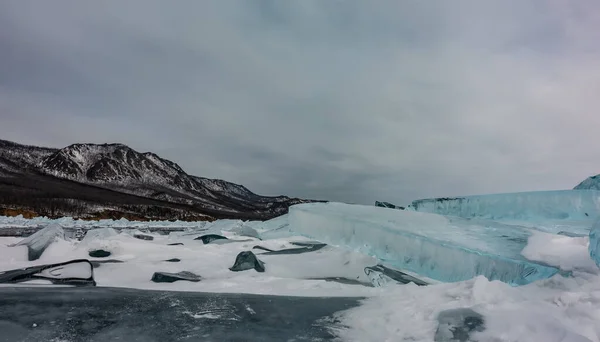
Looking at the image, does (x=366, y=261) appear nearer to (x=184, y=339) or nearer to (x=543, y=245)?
(x=543, y=245)

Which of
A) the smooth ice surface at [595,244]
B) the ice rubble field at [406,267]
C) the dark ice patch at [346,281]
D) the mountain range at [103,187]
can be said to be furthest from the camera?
the mountain range at [103,187]

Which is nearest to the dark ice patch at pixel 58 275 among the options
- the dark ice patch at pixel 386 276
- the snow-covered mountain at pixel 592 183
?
the dark ice patch at pixel 386 276

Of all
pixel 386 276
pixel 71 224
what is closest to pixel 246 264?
pixel 386 276

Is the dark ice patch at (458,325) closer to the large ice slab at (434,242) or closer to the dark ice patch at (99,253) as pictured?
the large ice slab at (434,242)

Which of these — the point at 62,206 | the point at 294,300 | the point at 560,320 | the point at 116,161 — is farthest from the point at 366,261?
the point at 116,161

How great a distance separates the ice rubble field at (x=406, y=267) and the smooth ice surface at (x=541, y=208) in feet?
1.01

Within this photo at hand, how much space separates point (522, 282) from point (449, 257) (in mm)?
1161

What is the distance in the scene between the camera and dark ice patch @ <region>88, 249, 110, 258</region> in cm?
847

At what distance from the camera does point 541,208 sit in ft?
32.6

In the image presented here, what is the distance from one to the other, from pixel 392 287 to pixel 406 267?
1308 mm

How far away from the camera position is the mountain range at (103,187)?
94312 mm

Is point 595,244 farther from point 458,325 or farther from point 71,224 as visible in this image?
point 71,224

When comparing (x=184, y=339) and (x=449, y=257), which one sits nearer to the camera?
(x=184, y=339)

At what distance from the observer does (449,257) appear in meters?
6.28
